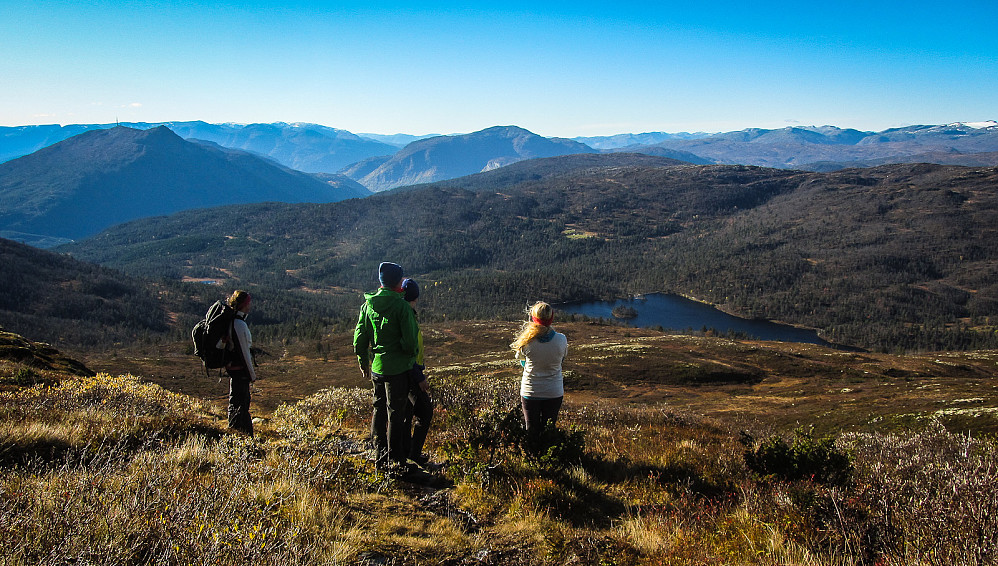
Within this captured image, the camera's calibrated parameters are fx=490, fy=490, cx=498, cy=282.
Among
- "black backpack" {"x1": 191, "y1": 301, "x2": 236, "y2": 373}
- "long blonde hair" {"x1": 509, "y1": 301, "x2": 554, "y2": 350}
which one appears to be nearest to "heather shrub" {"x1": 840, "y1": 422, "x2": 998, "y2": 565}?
"long blonde hair" {"x1": 509, "y1": 301, "x2": 554, "y2": 350}

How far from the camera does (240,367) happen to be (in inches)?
314

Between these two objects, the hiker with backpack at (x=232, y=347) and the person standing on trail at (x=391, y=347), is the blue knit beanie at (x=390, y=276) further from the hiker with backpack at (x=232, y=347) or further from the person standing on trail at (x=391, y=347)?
the hiker with backpack at (x=232, y=347)

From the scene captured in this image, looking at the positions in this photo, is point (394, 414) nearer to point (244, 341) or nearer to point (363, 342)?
point (363, 342)

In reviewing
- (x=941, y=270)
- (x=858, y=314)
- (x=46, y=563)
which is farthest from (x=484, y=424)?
(x=941, y=270)

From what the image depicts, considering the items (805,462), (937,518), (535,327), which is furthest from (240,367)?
(937,518)

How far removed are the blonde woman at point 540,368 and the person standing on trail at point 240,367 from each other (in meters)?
4.44

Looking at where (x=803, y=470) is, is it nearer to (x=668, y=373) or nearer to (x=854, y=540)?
(x=854, y=540)

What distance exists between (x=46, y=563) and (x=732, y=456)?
7.56 metres

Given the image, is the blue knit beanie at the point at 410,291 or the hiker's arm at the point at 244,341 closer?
the blue knit beanie at the point at 410,291

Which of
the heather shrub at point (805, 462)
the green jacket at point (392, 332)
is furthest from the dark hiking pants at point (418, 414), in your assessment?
the heather shrub at point (805, 462)

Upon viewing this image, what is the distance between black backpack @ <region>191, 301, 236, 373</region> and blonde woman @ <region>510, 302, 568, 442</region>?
4627 millimetres

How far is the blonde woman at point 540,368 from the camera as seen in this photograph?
21.4ft

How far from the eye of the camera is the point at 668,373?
53.1m

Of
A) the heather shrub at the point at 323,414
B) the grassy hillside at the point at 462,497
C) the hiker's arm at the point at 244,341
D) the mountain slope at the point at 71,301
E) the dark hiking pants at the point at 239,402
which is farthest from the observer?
the mountain slope at the point at 71,301
